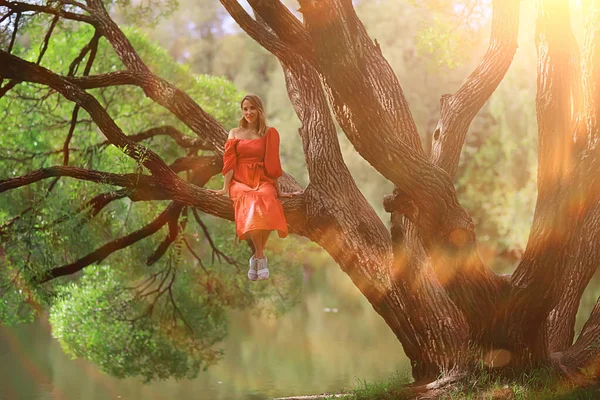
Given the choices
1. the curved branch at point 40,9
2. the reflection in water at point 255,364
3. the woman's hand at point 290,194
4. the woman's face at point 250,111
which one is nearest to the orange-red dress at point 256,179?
the woman's face at point 250,111

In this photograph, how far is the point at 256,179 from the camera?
6344 millimetres

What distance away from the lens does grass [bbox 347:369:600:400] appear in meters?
5.87

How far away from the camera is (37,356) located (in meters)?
16.0

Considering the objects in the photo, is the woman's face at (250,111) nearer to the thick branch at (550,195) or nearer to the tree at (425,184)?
the tree at (425,184)

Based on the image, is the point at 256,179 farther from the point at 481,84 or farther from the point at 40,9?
the point at 40,9

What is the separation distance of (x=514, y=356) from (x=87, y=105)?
12.9 feet

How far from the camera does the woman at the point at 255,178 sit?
6.13m

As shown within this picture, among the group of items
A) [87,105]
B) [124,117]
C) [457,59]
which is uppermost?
[124,117]

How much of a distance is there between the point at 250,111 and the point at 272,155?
1.22ft

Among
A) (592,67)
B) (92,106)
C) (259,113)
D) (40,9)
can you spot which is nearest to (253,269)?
(259,113)

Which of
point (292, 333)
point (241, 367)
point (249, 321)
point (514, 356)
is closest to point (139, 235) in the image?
point (514, 356)

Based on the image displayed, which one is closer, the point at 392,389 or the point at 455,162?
the point at 392,389

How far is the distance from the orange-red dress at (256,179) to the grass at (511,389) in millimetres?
1643

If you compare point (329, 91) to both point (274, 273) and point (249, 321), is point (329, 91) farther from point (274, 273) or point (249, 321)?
point (249, 321)
